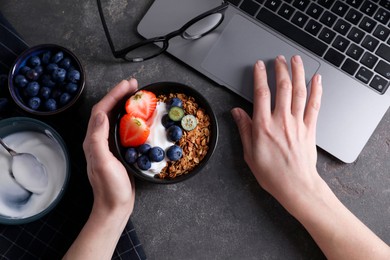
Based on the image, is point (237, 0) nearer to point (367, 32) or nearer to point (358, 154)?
point (367, 32)

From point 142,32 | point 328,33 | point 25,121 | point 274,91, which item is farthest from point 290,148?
point 25,121

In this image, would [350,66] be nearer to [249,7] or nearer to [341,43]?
[341,43]

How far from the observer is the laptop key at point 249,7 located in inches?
32.7

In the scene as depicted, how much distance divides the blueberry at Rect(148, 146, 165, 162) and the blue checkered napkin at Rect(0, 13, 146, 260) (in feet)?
0.56

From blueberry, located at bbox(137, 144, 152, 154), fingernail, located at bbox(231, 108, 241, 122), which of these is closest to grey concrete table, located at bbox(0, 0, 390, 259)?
fingernail, located at bbox(231, 108, 241, 122)

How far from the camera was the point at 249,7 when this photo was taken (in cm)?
83

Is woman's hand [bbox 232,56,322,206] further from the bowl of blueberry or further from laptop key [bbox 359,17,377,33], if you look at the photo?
the bowl of blueberry

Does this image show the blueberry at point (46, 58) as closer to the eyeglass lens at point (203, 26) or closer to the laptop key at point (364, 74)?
the eyeglass lens at point (203, 26)

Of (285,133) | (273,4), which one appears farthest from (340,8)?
(285,133)

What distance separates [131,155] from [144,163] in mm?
30

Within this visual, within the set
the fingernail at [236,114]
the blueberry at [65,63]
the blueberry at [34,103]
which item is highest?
the fingernail at [236,114]

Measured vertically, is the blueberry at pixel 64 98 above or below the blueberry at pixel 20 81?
above

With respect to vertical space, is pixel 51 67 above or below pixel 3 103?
above

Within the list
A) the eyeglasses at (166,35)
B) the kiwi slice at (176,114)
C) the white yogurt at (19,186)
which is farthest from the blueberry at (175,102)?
the white yogurt at (19,186)
